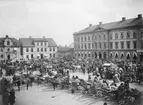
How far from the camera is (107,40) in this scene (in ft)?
125

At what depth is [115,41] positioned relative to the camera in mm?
36250

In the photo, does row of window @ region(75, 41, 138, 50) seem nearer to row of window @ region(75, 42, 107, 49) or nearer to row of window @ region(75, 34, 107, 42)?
row of window @ region(75, 42, 107, 49)

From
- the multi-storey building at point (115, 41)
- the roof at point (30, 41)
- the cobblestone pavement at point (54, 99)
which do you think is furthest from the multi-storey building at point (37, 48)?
the cobblestone pavement at point (54, 99)

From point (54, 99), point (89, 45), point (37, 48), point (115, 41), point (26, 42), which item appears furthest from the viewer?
point (37, 48)

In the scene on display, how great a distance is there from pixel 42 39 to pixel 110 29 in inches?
938

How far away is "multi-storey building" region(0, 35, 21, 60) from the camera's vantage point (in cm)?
4138

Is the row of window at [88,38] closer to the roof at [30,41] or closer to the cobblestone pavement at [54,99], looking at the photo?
the roof at [30,41]

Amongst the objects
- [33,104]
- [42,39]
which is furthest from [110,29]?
[33,104]

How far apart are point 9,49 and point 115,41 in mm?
29733

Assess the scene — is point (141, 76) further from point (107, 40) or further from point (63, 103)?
point (107, 40)

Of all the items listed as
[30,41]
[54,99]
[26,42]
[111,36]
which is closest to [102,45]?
[111,36]

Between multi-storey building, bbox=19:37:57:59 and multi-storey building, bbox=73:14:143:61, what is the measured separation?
9596 mm

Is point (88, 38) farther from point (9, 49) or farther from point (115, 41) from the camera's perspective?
point (9, 49)

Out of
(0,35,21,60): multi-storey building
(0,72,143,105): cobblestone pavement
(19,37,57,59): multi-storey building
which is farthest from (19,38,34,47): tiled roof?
(0,72,143,105): cobblestone pavement
